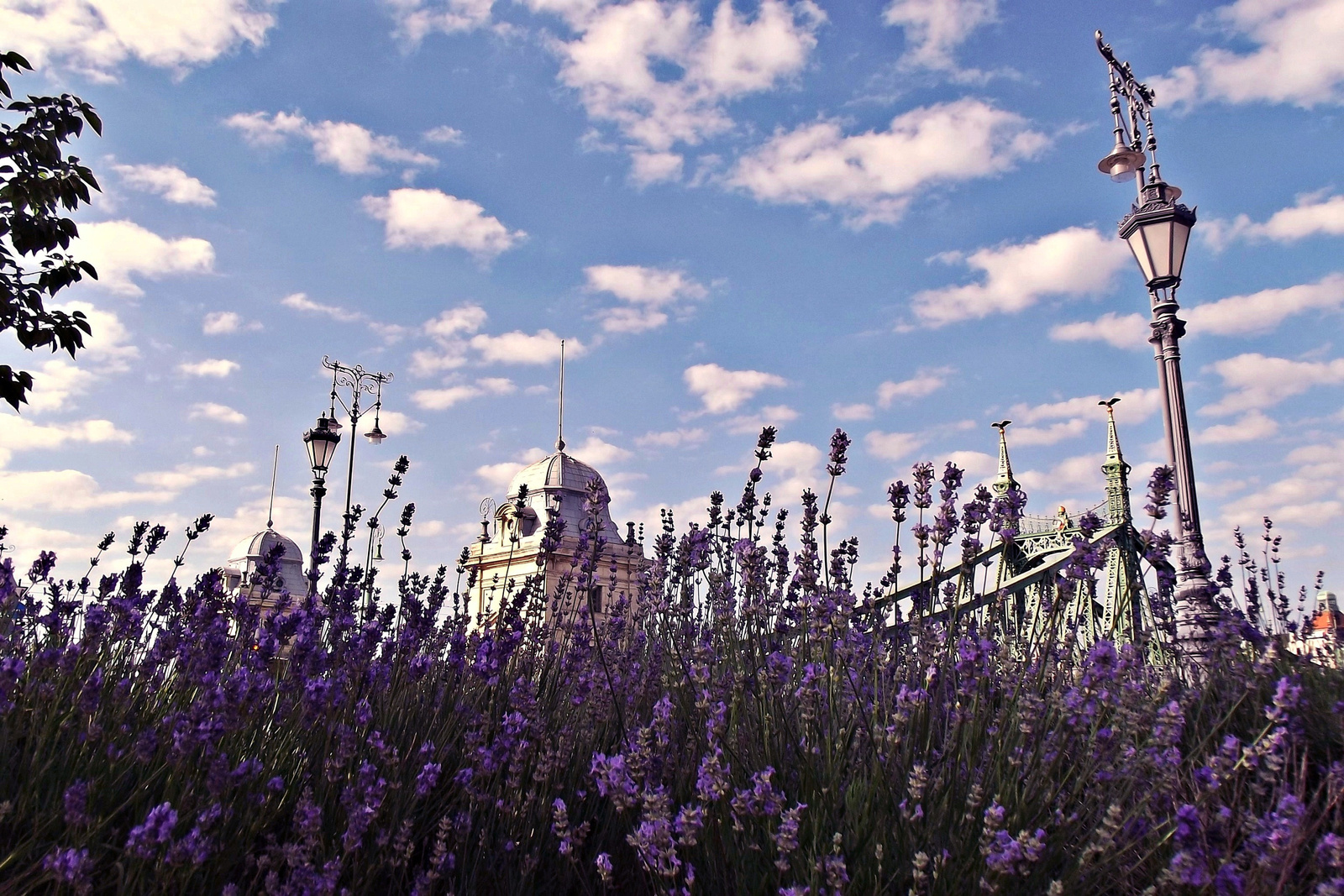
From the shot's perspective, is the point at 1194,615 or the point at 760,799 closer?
the point at 760,799

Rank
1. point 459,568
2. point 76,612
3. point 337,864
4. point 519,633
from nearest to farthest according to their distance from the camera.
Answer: point 337,864, point 76,612, point 519,633, point 459,568

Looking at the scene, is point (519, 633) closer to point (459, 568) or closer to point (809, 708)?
point (459, 568)

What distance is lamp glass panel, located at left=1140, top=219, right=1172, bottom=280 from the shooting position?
6.22m

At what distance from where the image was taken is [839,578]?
4.05 meters

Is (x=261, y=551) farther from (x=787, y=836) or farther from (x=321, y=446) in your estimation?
(x=787, y=836)

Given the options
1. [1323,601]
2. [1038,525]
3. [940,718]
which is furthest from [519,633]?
[1038,525]

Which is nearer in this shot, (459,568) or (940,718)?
(940,718)

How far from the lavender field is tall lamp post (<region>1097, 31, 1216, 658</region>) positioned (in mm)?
1282

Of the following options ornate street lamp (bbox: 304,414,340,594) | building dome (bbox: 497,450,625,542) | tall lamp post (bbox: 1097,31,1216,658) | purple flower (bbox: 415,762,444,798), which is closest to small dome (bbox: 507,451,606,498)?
building dome (bbox: 497,450,625,542)

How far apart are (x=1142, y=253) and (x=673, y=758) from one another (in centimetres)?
525

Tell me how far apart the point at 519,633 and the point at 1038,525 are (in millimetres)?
18212

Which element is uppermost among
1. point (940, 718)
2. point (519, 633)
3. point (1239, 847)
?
point (519, 633)

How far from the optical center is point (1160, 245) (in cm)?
624

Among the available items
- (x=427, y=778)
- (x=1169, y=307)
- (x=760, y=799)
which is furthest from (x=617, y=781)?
(x=1169, y=307)
